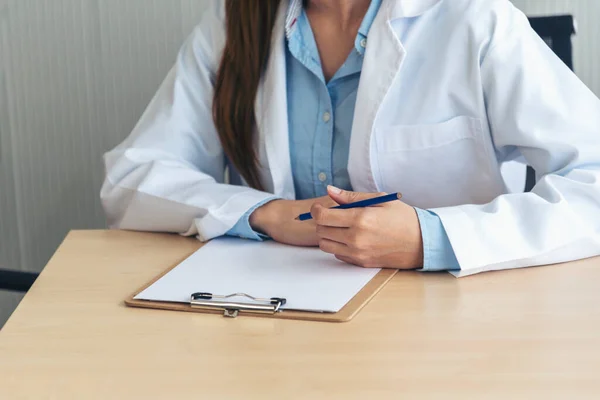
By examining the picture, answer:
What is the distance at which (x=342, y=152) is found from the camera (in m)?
1.40

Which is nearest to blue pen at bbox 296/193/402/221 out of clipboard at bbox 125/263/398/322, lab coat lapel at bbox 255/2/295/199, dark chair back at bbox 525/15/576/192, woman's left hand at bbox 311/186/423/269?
woman's left hand at bbox 311/186/423/269

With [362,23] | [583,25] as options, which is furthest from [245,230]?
[583,25]

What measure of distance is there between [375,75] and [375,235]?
13.0 inches

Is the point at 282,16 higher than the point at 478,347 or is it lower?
higher

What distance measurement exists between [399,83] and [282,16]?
0.28 meters

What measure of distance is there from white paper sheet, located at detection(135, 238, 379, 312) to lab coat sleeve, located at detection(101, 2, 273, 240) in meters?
0.11

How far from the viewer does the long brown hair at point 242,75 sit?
1431mm

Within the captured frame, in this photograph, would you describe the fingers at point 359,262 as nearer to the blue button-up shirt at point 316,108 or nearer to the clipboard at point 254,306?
the clipboard at point 254,306

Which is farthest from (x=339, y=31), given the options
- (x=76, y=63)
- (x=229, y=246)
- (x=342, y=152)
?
(x=76, y=63)

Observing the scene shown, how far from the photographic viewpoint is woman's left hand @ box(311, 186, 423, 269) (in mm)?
1069

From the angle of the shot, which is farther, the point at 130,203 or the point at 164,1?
the point at 164,1

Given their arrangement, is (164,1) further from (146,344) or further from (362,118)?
(146,344)

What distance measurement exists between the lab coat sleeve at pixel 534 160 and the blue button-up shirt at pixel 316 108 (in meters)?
0.24

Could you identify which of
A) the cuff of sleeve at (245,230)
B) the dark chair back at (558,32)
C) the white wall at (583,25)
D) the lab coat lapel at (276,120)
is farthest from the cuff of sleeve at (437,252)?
the white wall at (583,25)
